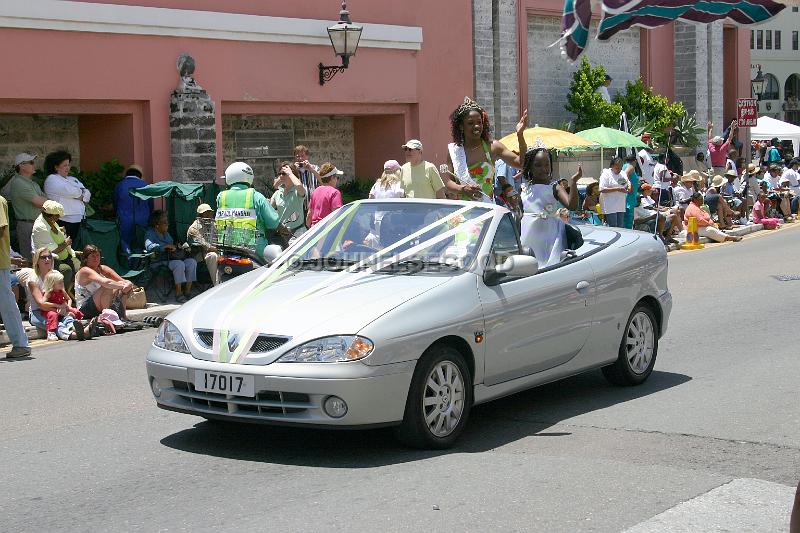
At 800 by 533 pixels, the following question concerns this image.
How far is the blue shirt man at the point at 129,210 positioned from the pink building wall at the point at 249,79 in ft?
4.78

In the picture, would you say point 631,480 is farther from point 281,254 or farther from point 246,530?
point 281,254

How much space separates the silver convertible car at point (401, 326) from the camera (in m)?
6.99

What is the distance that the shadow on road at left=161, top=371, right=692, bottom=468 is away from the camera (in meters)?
7.32

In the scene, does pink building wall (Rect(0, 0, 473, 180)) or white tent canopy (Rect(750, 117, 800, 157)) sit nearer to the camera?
pink building wall (Rect(0, 0, 473, 180))

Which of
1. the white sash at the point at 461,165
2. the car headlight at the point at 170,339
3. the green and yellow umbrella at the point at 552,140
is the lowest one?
the car headlight at the point at 170,339

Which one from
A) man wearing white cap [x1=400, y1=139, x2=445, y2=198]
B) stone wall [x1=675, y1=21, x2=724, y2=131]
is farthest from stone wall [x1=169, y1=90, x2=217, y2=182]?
stone wall [x1=675, y1=21, x2=724, y2=131]

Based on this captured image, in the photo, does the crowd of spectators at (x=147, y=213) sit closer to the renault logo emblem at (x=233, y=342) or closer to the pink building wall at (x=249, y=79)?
the pink building wall at (x=249, y=79)

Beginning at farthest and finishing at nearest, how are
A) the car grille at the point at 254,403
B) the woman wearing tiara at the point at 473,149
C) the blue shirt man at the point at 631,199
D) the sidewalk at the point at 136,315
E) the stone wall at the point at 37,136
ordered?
the blue shirt man at the point at 631,199 < the stone wall at the point at 37,136 < the sidewalk at the point at 136,315 < the woman wearing tiara at the point at 473,149 < the car grille at the point at 254,403

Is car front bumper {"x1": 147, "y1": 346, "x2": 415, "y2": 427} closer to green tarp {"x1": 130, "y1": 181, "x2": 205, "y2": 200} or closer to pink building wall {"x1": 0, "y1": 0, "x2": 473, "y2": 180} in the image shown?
green tarp {"x1": 130, "y1": 181, "x2": 205, "y2": 200}

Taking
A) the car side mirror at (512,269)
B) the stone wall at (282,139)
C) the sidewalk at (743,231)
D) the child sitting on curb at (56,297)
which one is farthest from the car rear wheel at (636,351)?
the sidewalk at (743,231)

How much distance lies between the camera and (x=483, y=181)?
11.9 metres

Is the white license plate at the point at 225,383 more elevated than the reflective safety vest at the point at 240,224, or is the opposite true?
the reflective safety vest at the point at 240,224

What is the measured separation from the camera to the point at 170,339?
298 inches

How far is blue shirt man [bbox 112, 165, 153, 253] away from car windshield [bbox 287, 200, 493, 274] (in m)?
7.96
